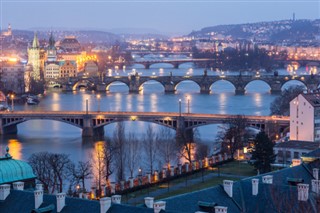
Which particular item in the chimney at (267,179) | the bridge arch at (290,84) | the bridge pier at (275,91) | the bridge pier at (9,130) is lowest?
the bridge pier at (9,130)

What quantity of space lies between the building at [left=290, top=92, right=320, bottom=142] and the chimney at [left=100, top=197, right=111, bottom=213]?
43.9 ft

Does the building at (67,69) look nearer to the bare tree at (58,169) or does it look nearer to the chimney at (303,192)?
the bare tree at (58,169)

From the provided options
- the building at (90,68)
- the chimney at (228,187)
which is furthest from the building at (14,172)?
the building at (90,68)

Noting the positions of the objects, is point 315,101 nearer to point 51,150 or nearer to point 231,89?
point 51,150

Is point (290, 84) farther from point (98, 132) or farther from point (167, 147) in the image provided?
point (167, 147)

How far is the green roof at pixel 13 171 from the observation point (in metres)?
10.4

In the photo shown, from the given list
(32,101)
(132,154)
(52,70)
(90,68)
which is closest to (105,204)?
(132,154)

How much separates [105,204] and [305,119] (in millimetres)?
13860

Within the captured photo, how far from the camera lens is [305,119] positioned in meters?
21.6

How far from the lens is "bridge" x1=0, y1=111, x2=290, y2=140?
25.5 meters

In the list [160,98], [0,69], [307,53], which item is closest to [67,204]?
[160,98]

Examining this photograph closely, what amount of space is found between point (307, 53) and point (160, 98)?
63.7 meters

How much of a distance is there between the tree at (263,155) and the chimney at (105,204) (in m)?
8.45

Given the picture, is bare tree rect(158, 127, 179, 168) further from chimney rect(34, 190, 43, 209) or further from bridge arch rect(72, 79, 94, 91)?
bridge arch rect(72, 79, 94, 91)
